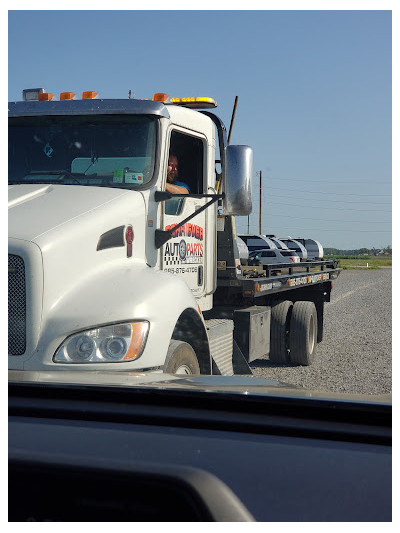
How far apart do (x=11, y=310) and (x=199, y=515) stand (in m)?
2.71

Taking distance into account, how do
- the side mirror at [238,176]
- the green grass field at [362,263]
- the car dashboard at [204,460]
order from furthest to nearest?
the green grass field at [362,263], the side mirror at [238,176], the car dashboard at [204,460]

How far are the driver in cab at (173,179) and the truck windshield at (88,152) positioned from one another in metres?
0.33

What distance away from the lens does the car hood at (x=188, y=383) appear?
87.4 inches

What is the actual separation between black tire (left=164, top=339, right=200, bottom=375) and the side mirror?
134 centimetres

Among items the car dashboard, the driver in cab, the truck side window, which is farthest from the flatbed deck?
the car dashboard

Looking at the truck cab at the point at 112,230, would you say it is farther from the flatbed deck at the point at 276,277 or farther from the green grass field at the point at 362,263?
the green grass field at the point at 362,263

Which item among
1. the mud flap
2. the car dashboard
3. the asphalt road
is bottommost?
the asphalt road

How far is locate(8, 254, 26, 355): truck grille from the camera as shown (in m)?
3.89

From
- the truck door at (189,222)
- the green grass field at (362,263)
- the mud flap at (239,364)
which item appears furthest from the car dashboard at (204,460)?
the green grass field at (362,263)

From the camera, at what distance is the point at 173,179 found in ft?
18.6

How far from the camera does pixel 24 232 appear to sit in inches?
160

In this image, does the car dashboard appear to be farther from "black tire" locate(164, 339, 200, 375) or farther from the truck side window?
the truck side window

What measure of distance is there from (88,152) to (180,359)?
1.76 meters

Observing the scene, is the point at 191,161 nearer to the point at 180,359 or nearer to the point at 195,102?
the point at 195,102
